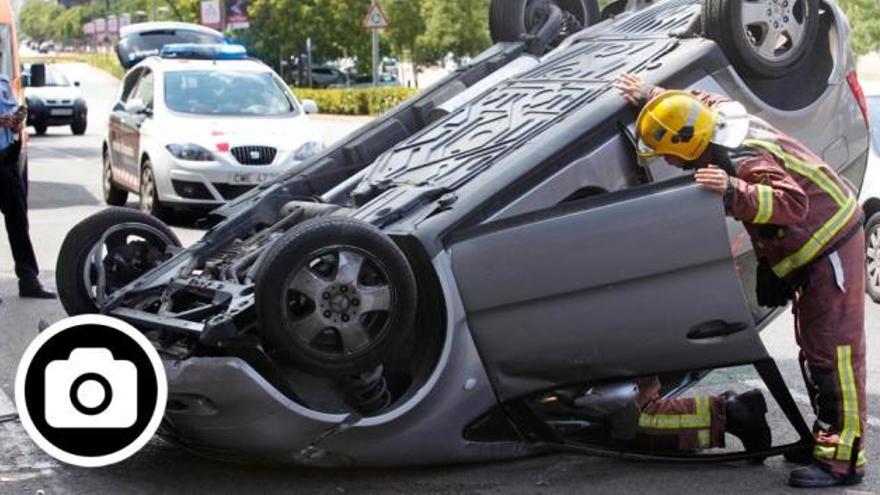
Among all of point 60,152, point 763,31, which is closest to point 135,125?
point 763,31

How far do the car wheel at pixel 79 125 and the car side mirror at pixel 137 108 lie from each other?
688 inches

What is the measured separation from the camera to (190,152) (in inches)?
561

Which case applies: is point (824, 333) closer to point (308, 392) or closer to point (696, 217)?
point (696, 217)

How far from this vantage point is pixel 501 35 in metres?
7.63

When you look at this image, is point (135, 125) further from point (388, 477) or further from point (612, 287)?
point (612, 287)

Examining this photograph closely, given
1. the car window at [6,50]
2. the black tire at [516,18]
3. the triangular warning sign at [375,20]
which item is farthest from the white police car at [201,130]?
the triangular warning sign at [375,20]

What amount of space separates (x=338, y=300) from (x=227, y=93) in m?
10.5

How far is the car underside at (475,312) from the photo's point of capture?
514cm

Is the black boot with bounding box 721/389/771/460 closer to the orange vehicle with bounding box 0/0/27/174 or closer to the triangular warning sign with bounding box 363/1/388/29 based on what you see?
the orange vehicle with bounding box 0/0/27/174

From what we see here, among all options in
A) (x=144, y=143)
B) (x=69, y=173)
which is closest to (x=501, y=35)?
(x=144, y=143)

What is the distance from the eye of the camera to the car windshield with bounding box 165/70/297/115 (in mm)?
15023

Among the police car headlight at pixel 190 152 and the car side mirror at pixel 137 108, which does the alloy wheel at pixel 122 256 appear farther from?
the car side mirror at pixel 137 108

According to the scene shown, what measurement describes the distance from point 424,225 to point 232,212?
152 cm

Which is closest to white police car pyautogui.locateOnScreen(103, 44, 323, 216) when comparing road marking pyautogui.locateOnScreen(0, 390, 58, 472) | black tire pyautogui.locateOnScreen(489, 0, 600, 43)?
black tire pyautogui.locateOnScreen(489, 0, 600, 43)
